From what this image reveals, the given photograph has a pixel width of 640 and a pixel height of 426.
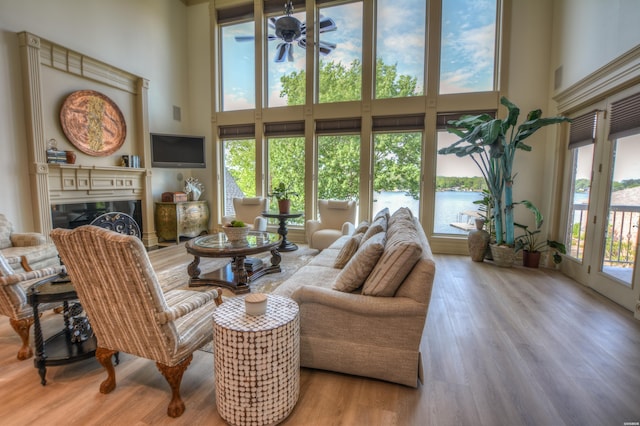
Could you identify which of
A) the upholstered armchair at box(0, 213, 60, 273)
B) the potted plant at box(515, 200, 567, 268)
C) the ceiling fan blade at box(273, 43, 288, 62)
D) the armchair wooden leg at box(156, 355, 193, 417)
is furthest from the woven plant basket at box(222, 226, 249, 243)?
the potted plant at box(515, 200, 567, 268)

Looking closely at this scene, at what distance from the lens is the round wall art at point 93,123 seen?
4.71 m

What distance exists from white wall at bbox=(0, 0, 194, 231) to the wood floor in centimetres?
242

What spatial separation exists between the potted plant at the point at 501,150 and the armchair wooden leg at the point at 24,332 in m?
5.39

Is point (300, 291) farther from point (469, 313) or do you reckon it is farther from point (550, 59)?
point (550, 59)

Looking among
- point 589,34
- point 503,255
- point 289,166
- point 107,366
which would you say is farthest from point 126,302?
point 589,34

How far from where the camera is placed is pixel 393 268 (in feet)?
6.23

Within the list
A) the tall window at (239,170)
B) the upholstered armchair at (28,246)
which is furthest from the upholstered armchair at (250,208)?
the upholstered armchair at (28,246)

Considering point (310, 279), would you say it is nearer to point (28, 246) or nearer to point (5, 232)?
point (28, 246)

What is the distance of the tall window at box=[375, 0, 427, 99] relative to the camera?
18.4 ft

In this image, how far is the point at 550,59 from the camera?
495cm

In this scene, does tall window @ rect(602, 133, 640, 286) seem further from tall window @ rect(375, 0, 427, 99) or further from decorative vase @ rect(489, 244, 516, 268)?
tall window @ rect(375, 0, 427, 99)

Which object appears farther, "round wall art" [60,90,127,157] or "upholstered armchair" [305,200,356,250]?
"upholstered armchair" [305,200,356,250]

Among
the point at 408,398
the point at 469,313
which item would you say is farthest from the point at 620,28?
the point at 408,398

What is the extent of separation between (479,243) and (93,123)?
683cm
